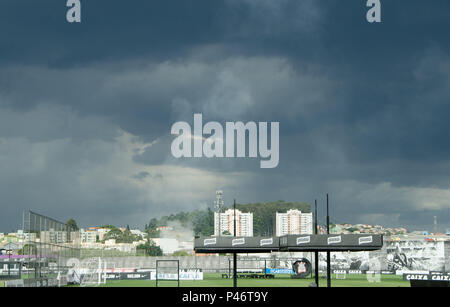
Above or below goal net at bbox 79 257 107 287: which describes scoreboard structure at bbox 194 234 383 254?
above

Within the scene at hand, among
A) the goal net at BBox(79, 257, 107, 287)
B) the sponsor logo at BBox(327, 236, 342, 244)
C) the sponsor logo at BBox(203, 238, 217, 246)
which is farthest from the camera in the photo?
the goal net at BBox(79, 257, 107, 287)

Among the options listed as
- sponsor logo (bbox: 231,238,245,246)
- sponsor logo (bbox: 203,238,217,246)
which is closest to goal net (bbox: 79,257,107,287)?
sponsor logo (bbox: 203,238,217,246)

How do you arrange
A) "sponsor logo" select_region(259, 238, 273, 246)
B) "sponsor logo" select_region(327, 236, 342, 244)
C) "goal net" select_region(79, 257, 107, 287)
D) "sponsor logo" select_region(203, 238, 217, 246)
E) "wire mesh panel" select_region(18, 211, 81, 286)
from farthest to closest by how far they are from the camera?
"goal net" select_region(79, 257, 107, 287), "wire mesh panel" select_region(18, 211, 81, 286), "sponsor logo" select_region(259, 238, 273, 246), "sponsor logo" select_region(203, 238, 217, 246), "sponsor logo" select_region(327, 236, 342, 244)

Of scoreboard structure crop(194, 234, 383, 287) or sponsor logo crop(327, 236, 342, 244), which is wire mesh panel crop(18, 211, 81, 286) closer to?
scoreboard structure crop(194, 234, 383, 287)

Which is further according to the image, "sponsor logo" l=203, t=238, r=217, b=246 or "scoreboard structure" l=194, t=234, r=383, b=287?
"sponsor logo" l=203, t=238, r=217, b=246

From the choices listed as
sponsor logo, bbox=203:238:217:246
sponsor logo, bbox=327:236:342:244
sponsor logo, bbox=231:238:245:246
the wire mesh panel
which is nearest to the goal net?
the wire mesh panel

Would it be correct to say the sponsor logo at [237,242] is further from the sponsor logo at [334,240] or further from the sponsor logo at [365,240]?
the sponsor logo at [365,240]

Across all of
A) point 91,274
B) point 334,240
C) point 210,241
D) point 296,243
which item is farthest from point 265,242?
point 91,274

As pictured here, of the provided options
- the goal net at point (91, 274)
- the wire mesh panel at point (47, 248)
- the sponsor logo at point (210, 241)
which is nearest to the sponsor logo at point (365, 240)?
the sponsor logo at point (210, 241)

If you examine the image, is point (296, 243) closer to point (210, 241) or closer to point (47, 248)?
point (210, 241)

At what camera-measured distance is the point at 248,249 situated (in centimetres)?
3725
